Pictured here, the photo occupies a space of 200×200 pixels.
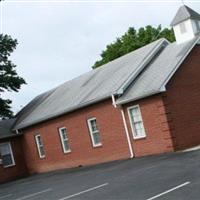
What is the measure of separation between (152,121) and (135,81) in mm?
3024

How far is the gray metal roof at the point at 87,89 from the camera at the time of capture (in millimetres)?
27875

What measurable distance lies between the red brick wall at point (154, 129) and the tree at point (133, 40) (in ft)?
101

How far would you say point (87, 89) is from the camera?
3119cm

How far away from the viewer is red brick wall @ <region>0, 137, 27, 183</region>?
117ft

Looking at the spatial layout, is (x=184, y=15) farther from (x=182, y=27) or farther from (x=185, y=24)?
(x=182, y=27)

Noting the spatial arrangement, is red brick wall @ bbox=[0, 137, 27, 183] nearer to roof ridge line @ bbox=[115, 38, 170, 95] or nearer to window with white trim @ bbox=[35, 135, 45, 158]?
window with white trim @ bbox=[35, 135, 45, 158]

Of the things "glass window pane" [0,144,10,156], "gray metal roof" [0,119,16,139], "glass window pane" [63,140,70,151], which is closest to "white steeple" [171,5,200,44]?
"glass window pane" [63,140,70,151]

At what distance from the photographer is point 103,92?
90.1 feet

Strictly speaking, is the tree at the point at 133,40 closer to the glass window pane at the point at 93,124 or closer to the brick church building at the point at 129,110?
the brick church building at the point at 129,110

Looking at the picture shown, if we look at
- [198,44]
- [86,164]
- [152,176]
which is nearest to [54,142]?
[86,164]

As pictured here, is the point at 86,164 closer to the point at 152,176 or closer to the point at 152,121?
the point at 152,121

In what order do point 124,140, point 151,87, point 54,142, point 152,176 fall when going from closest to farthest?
point 152,176 → point 151,87 → point 124,140 → point 54,142

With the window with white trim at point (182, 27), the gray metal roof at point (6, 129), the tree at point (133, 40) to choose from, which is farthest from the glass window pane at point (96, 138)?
the tree at point (133, 40)

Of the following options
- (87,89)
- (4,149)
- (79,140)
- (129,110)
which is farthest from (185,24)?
(4,149)
